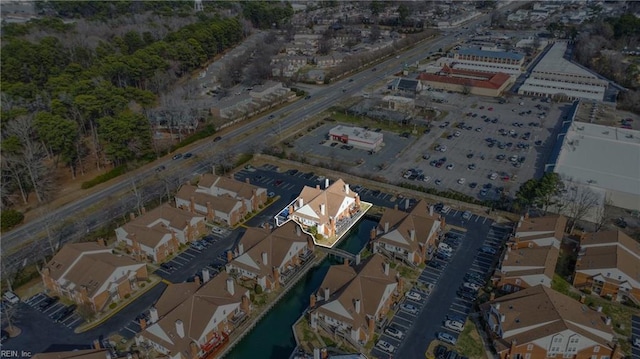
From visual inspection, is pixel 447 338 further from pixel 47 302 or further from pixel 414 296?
pixel 47 302

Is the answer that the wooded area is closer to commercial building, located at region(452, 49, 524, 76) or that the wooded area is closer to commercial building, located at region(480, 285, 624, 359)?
commercial building, located at region(480, 285, 624, 359)

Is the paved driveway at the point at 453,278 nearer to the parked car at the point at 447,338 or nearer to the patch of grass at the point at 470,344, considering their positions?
the parked car at the point at 447,338

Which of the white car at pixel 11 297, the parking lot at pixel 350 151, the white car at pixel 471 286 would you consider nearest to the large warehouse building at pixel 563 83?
the parking lot at pixel 350 151

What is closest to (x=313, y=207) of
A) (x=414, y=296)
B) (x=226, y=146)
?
(x=414, y=296)

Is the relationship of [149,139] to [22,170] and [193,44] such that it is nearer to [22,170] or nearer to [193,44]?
[22,170]

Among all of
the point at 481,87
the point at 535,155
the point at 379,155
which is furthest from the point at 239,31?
the point at 535,155
